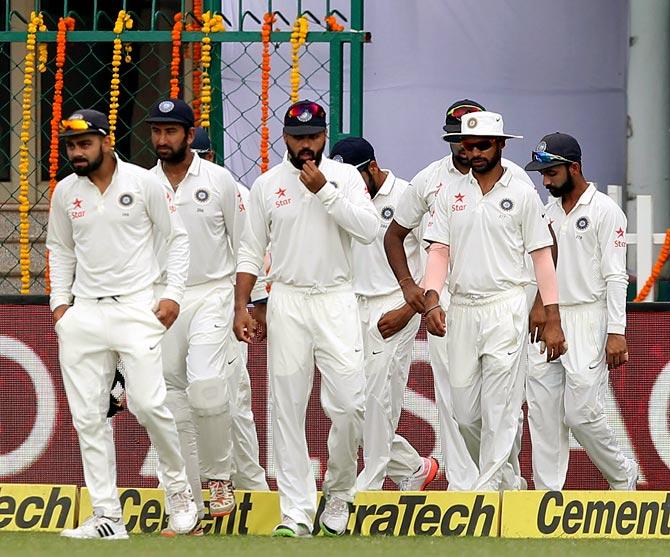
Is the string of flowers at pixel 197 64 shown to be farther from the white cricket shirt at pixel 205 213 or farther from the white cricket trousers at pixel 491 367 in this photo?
the white cricket trousers at pixel 491 367

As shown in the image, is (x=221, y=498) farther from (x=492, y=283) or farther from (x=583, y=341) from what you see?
(x=583, y=341)

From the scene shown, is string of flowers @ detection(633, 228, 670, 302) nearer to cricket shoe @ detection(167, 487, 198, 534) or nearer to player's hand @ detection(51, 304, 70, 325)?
A: cricket shoe @ detection(167, 487, 198, 534)

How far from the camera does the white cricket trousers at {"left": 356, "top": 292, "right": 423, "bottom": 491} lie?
937 cm

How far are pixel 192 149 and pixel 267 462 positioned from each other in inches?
73.4

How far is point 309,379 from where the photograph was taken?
8242mm

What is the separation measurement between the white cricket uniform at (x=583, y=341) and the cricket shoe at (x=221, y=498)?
172 centimetres

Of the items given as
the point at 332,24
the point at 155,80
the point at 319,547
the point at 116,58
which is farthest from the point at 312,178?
the point at 155,80

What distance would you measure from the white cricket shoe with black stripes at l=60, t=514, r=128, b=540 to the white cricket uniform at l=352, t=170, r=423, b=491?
6.26ft

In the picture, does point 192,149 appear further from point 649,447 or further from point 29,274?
point 649,447

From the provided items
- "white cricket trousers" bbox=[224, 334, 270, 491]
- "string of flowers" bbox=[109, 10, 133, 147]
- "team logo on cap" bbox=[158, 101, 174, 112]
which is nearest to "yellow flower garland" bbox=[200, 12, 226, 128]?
"string of flowers" bbox=[109, 10, 133, 147]

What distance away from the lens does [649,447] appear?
9711mm

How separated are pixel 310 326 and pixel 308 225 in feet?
1.51

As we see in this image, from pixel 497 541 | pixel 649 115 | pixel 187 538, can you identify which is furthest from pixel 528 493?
pixel 649 115

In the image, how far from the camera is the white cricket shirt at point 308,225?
8109 mm
